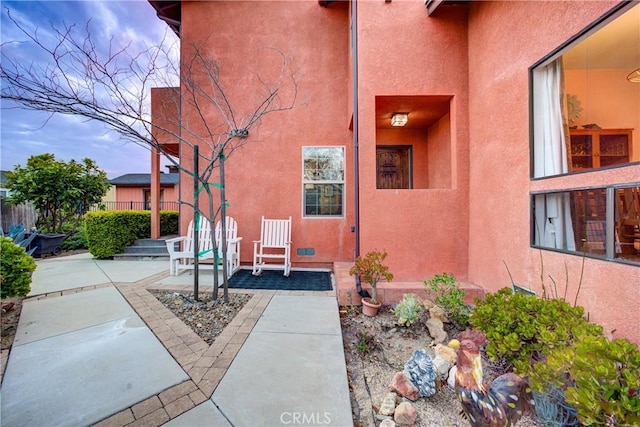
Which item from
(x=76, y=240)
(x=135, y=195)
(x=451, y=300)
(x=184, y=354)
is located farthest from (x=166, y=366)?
(x=135, y=195)

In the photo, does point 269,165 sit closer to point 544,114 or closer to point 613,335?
point 544,114

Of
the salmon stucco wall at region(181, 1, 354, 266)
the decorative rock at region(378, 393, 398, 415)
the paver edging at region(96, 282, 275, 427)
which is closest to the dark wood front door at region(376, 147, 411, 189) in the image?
the salmon stucco wall at region(181, 1, 354, 266)

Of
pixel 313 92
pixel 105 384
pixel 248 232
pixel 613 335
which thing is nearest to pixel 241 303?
Answer: pixel 105 384

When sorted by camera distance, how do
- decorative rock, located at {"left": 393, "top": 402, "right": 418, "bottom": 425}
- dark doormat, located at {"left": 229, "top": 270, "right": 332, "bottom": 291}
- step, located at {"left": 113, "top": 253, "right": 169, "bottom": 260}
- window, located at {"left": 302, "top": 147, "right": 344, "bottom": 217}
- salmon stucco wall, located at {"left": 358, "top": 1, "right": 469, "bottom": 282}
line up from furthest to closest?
step, located at {"left": 113, "top": 253, "right": 169, "bottom": 260} < window, located at {"left": 302, "top": 147, "right": 344, "bottom": 217} < dark doormat, located at {"left": 229, "top": 270, "right": 332, "bottom": 291} < salmon stucco wall, located at {"left": 358, "top": 1, "right": 469, "bottom": 282} < decorative rock, located at {"left": 393, "top": 402, "right": 418, "bottom": 425}

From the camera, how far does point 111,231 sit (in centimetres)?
557

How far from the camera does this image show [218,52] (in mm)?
5117

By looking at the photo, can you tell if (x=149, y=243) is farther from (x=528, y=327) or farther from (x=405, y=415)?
(x=528, y=327)

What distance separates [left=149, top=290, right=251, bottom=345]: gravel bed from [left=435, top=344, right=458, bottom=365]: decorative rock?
6.82 ft

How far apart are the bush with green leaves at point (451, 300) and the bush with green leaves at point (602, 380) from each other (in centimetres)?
138

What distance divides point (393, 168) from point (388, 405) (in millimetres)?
4631

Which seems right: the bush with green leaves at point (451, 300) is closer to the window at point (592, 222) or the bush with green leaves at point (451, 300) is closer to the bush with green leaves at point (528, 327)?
the bush with green leaves at point (528, 327)

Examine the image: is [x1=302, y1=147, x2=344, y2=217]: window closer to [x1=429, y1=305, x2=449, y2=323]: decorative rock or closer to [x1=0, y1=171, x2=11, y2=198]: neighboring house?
[x1=429, y1=305, x2=449, y2=323]: decorative rock

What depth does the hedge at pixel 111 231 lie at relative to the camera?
548cm

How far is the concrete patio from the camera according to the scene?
144cm
